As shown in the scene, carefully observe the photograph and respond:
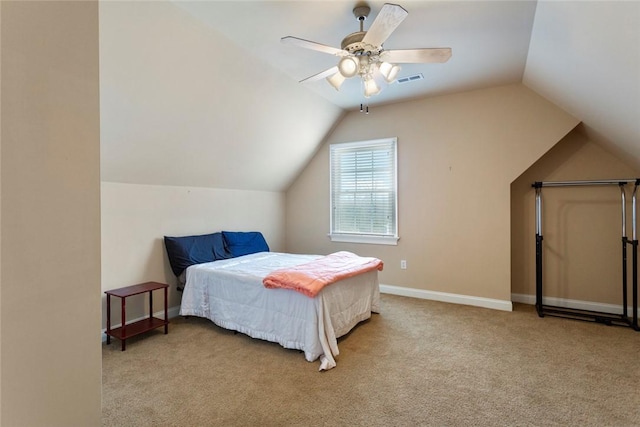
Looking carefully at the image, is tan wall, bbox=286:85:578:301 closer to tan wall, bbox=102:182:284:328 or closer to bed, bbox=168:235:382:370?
bed, bbox=168:235:382:370

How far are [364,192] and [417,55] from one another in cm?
264

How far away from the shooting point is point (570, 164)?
3.93m

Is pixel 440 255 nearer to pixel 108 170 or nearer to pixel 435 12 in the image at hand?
pixel 435 12

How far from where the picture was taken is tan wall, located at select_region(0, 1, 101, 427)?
0.79m

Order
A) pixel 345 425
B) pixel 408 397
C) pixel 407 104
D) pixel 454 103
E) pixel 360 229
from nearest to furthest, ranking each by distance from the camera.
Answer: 1. pixel 345 425
2. pixel 408 397
3. pixel 454 103
4. pixel 407 104
5. pixel 360 229

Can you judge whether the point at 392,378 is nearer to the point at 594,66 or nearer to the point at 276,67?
the point at 594,66

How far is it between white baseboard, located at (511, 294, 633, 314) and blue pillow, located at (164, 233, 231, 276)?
384 cm

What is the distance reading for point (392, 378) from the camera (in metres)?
2.41

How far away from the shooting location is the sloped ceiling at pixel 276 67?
2.25 metres

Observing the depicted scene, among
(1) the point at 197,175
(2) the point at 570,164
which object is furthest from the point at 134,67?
(2) the point at 570,164

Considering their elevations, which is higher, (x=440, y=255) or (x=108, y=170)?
(x=108, y=170)

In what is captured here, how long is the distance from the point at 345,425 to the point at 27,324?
169 cm

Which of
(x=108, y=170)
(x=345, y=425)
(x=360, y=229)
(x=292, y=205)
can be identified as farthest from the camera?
(x=292, y=205)

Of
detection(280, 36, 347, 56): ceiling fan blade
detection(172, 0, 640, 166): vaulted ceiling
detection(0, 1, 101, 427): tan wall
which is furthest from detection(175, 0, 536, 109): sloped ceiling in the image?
detection(0, 1, 101, 427): tan wall
